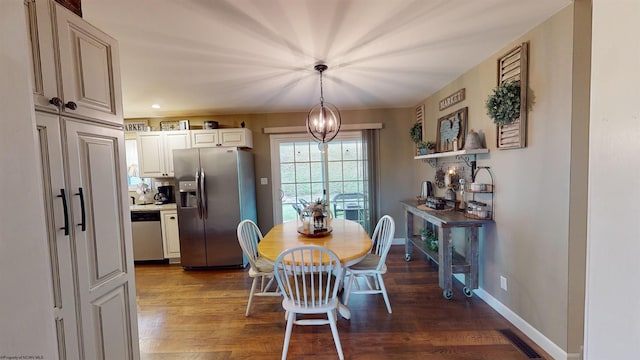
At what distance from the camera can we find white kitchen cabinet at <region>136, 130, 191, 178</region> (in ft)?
12.7

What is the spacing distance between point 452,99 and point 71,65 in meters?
3.22

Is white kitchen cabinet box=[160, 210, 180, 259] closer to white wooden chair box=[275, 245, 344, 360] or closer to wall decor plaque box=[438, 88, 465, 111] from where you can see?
white wooden chair box=[275, 245, 344, 360]

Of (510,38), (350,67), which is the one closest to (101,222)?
(350,67)

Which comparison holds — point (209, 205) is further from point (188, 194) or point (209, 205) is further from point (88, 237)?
point (88, 237)

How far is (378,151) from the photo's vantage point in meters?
4.23

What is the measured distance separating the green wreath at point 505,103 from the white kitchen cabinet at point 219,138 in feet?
10.3

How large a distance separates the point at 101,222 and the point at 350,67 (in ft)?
7.32

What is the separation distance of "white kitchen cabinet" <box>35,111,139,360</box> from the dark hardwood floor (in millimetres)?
801

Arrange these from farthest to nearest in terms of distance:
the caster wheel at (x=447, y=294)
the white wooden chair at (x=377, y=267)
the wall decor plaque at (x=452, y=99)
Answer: the wall decor plaque at (x=452, y=99) < the caster wheel at (x=447, y=294) < the white wooden chair at (x=377, y=267)

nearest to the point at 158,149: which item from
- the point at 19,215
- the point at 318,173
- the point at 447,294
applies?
the point at 318,173

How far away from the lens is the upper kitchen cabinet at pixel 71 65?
3.15 ft

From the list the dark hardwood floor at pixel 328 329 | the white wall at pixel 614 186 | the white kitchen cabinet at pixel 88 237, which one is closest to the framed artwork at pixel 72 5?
the white kitchen cabinet at pixel 88 237

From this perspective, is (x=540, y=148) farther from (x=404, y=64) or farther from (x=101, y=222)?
(x=101, y=222)

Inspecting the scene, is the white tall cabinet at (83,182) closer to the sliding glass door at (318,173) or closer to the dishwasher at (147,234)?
the dishwasher at (147,234)
